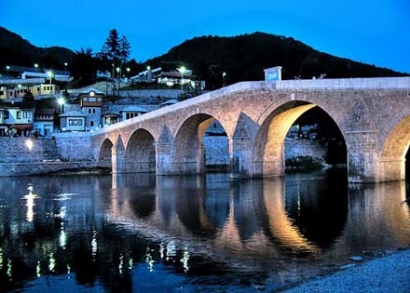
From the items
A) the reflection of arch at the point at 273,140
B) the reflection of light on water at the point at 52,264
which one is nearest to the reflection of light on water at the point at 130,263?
the reflection of light on water at the point at 52,264

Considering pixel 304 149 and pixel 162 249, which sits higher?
pixel 304 149

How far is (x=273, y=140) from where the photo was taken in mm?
25125

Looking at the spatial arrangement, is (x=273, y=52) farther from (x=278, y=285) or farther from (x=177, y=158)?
(x=278, y=285)

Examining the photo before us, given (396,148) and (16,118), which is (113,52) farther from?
(396,148)

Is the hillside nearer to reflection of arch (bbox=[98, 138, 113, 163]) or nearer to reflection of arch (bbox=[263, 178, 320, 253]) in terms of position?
reflection of arch (bbox=[98, 138, 113, 163])

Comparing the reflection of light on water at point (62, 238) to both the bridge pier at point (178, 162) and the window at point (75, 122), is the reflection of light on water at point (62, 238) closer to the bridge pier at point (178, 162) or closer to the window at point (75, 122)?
the bridge pier at point (178, 162)

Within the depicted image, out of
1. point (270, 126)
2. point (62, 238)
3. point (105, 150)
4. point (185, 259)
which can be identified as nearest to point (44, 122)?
point (105, 150)

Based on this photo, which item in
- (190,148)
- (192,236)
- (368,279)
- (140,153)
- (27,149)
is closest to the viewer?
(368,279)

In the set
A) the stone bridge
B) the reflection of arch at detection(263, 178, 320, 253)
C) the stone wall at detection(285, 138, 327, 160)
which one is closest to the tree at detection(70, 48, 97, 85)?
the stone bridge

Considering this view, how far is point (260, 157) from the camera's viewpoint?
979 inches

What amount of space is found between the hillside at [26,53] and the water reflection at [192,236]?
73.5 meters

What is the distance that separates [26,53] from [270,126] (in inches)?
4108

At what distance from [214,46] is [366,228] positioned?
98.4 m

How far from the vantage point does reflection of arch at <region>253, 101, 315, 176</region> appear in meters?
23.7
